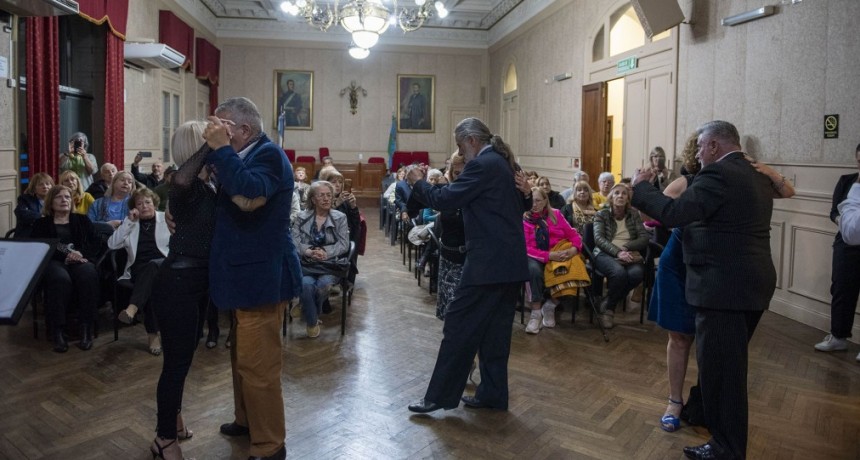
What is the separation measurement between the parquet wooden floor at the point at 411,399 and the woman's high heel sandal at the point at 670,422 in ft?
0.15

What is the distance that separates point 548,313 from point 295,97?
13.2 metres

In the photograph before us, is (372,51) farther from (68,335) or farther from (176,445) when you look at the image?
(176,445)

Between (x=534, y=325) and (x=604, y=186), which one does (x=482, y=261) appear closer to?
(x=534, y=325)

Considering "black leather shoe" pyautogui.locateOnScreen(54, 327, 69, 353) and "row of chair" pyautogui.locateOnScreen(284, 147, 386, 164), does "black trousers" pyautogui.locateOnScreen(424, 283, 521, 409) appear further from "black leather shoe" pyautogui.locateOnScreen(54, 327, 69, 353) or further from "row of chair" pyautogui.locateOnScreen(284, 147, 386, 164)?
"row of chair" pyautogui.locateOnScreen(284, 147, 386, 164)

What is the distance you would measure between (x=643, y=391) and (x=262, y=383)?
2.39 meters

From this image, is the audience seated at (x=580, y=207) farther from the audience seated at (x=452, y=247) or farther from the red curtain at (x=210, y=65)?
the red curtain at (x=210, y=65)

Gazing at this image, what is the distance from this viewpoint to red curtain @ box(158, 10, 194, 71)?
1116 cm

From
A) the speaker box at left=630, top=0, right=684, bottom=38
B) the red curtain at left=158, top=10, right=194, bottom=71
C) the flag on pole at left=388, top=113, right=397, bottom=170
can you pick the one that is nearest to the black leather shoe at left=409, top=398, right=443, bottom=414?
the speaker box at left=630, top=0, right=684, bottom=38

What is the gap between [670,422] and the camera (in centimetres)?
340

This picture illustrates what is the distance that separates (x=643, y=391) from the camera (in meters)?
3.96

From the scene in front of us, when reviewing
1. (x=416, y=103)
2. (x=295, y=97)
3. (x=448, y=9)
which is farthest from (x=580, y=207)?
(x=295, y=97)

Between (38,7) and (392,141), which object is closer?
(38,7)

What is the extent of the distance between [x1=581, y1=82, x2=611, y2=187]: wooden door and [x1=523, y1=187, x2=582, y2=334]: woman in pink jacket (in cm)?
505

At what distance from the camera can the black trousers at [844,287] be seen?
474 centimetres
